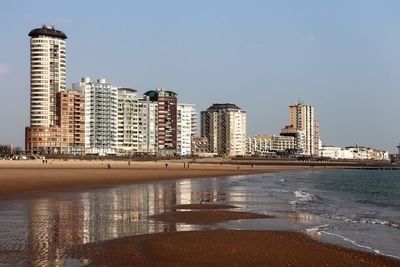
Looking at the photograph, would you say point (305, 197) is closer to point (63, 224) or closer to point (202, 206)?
point (202, 206)

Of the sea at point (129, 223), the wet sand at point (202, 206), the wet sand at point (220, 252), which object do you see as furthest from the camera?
the wet sand at point (202, 206)

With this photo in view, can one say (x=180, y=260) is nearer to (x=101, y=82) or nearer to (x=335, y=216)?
(x=335, y=216)

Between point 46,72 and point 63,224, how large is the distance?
15822 centimetres

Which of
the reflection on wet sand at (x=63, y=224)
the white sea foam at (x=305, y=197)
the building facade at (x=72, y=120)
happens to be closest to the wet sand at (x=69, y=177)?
the reflection on wet sand at (x=63, y=224)

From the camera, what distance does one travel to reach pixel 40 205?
1041 inches

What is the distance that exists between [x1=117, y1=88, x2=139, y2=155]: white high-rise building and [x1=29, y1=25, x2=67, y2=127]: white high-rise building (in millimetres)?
26901

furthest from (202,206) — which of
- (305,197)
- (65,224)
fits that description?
(305,197)

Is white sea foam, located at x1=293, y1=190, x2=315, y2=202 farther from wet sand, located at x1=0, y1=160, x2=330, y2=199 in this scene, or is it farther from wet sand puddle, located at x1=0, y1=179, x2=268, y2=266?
wet sand, located at x1=0, y1=160, x2=330, y2=199

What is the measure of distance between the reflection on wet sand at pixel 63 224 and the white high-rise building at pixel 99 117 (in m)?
149

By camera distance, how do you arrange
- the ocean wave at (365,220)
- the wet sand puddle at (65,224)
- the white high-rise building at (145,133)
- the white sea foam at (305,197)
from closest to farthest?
the wet sand puddle at (65,224) < the ocean wave at (365,220) < the white sea foam at (305,197) < the white high-rise building at (145,133)

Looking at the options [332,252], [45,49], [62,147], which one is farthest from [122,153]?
[332,252]

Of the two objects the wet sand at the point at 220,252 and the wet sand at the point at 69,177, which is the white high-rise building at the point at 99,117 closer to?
the wet sand at the point at 69,177

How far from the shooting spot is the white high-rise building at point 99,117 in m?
177

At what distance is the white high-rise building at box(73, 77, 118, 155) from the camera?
17712cm
